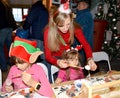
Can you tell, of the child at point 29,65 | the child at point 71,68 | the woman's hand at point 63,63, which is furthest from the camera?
the child at point 71,68

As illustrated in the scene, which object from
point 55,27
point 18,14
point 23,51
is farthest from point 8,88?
point 18,14

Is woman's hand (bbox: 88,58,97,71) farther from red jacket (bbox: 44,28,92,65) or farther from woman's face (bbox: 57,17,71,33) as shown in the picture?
woman's face (bbox: 57,17,71,33)

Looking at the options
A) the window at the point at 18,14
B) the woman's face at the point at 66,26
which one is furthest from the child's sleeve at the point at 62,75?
the window at the point at 18,14

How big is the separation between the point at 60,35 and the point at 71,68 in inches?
12.5

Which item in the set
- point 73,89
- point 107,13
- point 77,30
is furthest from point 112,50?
point 73,89

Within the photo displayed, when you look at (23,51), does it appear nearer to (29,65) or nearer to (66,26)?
(29,65)

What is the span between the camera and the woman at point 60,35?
202 cm

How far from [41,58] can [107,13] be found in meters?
2.72

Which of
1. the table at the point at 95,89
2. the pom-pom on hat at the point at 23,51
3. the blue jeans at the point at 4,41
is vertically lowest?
the blue jeans at the point at 4,41

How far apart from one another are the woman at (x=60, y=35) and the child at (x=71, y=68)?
0.26ft

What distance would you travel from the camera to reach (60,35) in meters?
2.14

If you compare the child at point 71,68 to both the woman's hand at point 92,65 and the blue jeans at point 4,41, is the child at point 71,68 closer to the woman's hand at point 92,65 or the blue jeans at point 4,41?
the woman's hand at point 92,65

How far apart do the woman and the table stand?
0.16 m

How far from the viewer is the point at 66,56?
2.10 meters
